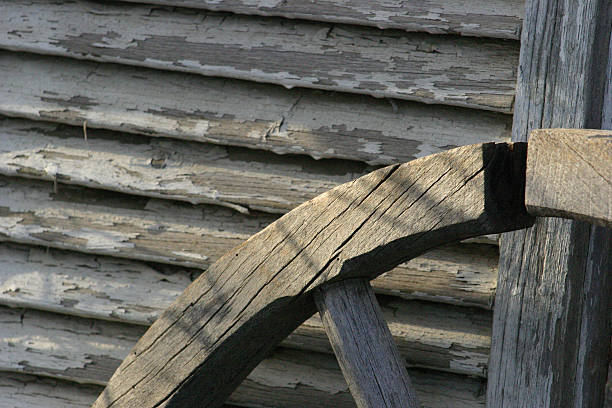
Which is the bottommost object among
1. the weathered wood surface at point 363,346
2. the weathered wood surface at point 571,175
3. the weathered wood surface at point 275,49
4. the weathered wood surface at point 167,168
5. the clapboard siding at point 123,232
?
the weathered wood surface at point 363,346

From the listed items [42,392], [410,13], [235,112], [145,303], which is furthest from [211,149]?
[42,392]

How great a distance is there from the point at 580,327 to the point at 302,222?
0.70 m

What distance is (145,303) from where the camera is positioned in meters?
1.68

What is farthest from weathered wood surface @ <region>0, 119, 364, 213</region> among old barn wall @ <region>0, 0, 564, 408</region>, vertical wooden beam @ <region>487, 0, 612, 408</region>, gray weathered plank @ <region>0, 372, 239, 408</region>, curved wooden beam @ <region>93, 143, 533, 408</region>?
gray weathered plank @ <region>0, 372, 239, 408</region>

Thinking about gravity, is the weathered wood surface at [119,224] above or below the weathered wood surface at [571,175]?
above

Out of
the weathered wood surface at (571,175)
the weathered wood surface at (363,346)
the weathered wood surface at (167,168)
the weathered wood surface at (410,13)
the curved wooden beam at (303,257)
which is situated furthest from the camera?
the weathered wood surface at (167,168)

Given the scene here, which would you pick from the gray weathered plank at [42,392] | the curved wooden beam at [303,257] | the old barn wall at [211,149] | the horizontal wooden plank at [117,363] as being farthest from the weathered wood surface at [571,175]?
the gray weathered plank at [42,392]

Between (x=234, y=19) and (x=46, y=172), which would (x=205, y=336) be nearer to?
(x=46, y=172)

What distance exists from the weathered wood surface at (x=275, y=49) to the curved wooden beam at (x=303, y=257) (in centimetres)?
45

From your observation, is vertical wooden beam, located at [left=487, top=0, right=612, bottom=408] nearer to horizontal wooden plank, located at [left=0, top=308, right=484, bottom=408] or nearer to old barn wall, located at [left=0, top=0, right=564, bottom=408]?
old barn wall, located at [left=0, top=0, right=564, bottom=408]

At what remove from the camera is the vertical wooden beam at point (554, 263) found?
4.49 feet

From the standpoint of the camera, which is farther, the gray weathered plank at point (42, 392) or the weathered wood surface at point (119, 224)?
the gray weathered plank at point (42, 392)

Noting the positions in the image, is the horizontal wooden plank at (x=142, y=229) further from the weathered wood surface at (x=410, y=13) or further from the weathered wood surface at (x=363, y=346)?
the weathered wood surface at (x=410, y=13)

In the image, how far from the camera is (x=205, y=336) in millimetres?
1336
